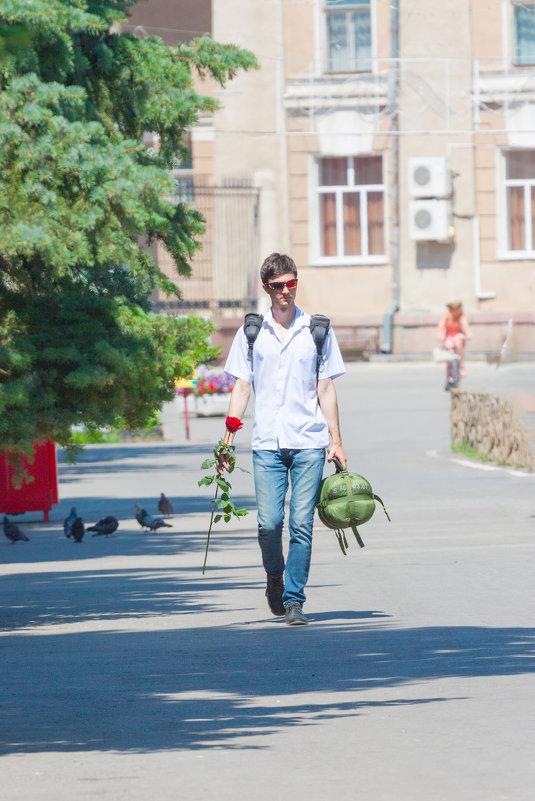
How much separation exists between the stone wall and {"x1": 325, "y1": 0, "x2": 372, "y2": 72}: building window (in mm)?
17549

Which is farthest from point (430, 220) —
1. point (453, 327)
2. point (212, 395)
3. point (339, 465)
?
point (339, 465)

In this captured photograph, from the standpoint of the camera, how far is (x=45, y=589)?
10984 mm

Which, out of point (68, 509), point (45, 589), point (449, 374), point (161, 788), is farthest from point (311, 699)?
point (449, 374)

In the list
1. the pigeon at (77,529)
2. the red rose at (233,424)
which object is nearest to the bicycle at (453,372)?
the pigeon at (77,529)

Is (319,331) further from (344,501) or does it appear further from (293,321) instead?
(344,501)

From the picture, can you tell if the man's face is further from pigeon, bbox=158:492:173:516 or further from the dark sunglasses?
pigeon, bbox=158:492:173:516

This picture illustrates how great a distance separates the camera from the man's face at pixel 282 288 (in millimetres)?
8828

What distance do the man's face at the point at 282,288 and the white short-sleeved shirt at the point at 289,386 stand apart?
112 millimetres

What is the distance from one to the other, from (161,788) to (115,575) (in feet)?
20.8

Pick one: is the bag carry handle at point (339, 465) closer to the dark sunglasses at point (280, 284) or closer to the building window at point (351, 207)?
the dark sunglasses at point (280, 284)

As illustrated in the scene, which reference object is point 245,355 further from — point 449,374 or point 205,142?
point 205,142

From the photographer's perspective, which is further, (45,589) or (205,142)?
(205,142)

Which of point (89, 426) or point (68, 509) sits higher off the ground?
point (89, 426)

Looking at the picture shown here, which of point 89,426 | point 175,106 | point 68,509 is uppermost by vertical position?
point 175,106
